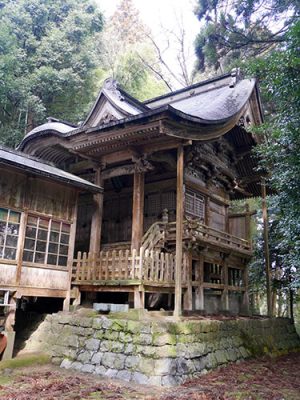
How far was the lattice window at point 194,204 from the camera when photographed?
12484mm

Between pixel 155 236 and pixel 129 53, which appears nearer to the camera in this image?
pixel 155 236

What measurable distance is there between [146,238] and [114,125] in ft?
11.2

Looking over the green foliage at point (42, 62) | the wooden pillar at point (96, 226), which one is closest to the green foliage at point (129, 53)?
the green foliage at point (42, 62)

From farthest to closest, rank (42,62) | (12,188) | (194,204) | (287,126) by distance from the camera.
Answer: (42,62)
(194,204)
(12,188)
(287,126)

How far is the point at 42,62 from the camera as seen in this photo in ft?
76.4

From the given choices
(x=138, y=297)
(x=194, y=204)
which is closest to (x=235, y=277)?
(x=194, y=204)

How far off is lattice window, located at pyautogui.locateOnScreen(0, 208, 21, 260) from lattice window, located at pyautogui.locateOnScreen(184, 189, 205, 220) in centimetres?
559

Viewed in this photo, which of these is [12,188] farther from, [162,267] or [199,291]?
[199,291]

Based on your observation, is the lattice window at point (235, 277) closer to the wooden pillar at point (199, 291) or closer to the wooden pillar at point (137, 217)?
the wooden pillar at point (199, 291)

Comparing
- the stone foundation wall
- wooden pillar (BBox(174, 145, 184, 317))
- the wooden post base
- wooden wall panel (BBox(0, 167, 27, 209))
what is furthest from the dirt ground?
wooden wall panel (BBox(0, 167, 27, 209))

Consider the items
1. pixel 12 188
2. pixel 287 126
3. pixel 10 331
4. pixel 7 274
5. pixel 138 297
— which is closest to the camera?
pixel 287 126

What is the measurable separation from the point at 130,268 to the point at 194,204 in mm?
4342

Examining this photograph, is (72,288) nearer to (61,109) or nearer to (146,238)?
(146,238)

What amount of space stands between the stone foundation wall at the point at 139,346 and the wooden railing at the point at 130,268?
3.72 ft
